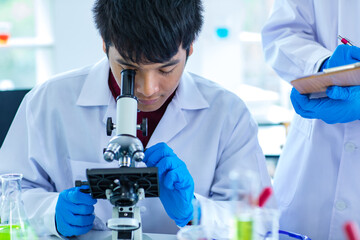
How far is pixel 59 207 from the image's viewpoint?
1.41 metres

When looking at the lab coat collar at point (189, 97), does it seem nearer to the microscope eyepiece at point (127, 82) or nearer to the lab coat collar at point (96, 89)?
the lab coat collar at point (96, 89)

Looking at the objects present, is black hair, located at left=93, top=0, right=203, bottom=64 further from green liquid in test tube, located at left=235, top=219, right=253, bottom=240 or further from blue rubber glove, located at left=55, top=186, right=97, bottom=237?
green liquid in test tube, located at left=235, top=219, right=253, bottom=240

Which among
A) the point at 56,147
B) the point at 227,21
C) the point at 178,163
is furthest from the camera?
the point at 227,21

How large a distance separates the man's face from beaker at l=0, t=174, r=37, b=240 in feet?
1.53

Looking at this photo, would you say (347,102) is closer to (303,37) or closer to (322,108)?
(322,108)

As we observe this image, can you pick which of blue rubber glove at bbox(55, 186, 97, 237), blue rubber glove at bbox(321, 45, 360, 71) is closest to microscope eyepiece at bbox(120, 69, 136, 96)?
blue rubber glove at bbox(55, 186, 97, 237)

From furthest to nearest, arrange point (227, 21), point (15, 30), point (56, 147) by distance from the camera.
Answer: point (15, 30) → point (227, 21) → point (56, 147)

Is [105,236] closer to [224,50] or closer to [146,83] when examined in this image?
[146,83]

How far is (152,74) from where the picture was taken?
1.44m

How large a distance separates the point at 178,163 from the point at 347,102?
553 mm

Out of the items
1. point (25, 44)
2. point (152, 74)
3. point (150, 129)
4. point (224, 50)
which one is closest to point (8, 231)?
point (152, 74)

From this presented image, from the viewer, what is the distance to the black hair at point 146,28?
4.56 ft

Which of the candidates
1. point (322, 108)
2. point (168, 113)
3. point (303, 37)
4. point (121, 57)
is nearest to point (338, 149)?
point (322, 108)

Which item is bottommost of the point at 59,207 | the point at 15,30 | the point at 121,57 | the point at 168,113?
the point at 59,207
